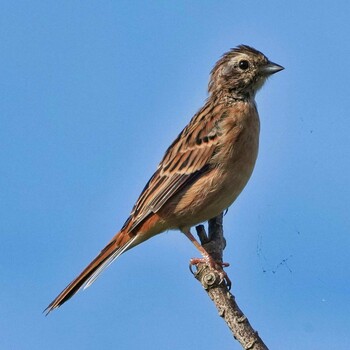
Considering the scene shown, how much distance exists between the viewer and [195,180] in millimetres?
8211

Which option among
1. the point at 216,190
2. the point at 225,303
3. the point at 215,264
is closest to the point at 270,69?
the point at 216,190

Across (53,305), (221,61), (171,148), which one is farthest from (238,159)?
(53,305)

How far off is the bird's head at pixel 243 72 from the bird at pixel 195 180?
16cm

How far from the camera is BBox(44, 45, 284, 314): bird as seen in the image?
8.02 meters

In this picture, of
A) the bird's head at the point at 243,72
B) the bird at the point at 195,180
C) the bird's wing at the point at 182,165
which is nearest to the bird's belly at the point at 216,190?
the bird at the point at 195,180

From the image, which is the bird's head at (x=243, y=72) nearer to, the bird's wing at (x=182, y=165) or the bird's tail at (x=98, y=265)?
the bird's wing at (x=182, y=165)

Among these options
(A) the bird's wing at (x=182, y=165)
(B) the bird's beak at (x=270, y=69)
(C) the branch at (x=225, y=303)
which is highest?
(B) the bird's beak at (x=270, y=69)

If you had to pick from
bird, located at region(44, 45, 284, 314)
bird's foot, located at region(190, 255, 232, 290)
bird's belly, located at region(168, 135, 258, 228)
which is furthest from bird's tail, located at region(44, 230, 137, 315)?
bird's foot, located at region(190, 255, 232, 290)

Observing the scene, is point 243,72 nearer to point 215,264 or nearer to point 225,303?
point 215,264

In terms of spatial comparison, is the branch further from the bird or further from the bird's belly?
the bird's belly

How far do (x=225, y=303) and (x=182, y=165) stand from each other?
2528 millimetres

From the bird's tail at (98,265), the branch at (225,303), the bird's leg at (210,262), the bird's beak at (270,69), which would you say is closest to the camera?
the branch at (225,303)

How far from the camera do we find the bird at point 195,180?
316 inches

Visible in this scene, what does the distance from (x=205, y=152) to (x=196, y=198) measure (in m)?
0.52
